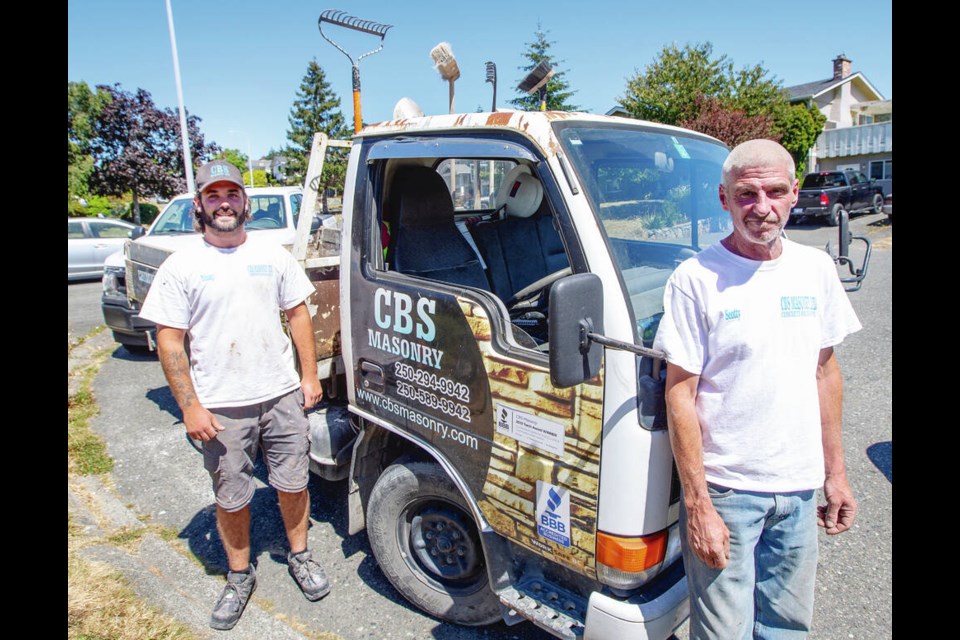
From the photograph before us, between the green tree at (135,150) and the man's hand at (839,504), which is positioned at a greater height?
the green tree at (135,150)

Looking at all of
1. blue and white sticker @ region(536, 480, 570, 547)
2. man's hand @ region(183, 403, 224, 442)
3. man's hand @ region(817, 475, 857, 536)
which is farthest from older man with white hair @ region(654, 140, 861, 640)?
man's hand @ region(183, 403, 224, 442)

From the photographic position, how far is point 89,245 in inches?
569

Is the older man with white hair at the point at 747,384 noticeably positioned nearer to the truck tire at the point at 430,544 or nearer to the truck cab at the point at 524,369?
the truck cab at the point at 524,369

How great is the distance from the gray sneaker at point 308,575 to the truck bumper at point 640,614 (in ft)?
5.20

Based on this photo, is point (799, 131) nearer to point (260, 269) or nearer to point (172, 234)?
point (172, 234)

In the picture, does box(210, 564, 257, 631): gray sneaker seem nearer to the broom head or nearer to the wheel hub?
the wheel hub

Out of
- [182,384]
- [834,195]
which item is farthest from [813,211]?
[182,384]

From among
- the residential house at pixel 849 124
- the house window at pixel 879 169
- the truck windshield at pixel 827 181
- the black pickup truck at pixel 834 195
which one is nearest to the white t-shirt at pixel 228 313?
the black pickup truck at pixel 834 195

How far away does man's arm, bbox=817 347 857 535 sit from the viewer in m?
2.03

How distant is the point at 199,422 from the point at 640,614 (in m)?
2.04

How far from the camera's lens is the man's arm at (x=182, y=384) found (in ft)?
9.19

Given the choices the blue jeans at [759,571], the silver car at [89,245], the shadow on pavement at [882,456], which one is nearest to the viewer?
the blue jeans at [759,571]
